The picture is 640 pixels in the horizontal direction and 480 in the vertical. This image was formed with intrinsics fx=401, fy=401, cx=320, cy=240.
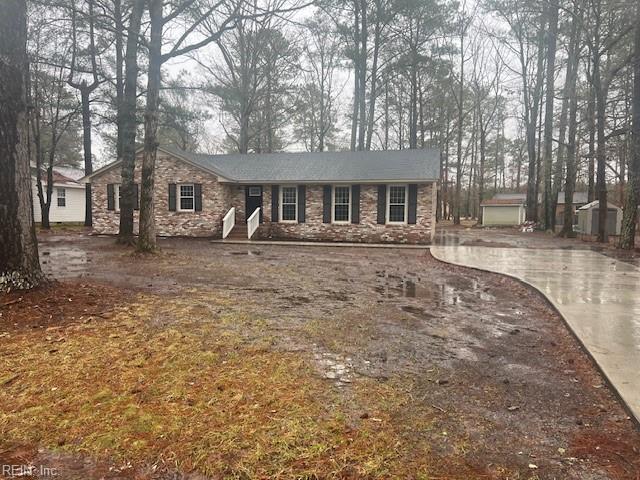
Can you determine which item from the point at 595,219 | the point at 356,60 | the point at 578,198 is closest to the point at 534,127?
the point at 595,219

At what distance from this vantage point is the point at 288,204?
17688mm

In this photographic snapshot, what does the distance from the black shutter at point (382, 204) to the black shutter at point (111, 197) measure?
1205 centimetres

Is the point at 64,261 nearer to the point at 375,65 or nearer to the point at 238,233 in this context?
the point at 238,233

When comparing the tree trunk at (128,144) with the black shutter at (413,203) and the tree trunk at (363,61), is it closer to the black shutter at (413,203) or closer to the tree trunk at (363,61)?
the black shutter at (413,203)

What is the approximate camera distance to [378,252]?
44.9 feet

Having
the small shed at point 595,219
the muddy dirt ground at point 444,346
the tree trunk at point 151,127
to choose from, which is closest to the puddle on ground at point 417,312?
the muddy dirt ground at point 444,346

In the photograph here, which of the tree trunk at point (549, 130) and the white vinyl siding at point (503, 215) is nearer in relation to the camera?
the tree trunk at point (549, 130)

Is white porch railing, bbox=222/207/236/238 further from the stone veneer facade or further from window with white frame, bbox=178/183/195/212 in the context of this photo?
window with white frame, bbox=178/183/195/212

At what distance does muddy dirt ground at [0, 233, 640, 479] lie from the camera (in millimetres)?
2408

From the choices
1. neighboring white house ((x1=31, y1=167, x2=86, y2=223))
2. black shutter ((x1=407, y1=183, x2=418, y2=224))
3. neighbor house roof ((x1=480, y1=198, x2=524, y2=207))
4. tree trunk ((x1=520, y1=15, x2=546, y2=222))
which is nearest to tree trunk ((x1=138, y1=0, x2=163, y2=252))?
black shutter ((x1=407, y1=183, x2=418, y2=224))

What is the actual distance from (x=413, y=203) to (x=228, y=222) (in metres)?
7.76

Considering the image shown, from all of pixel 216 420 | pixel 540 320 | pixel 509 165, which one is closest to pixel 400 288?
pixel 540 320

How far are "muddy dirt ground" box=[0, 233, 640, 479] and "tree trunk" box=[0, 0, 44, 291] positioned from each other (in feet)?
1.32

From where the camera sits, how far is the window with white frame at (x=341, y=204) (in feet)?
55.8
